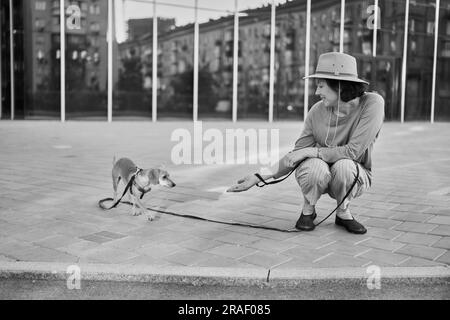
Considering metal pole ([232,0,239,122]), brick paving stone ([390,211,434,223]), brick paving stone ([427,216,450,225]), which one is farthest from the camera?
metal pole ([232,0,239,122])

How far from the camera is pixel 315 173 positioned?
4.33 meters

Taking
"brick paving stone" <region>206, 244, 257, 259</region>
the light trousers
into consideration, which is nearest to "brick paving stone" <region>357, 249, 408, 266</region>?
the light trousers

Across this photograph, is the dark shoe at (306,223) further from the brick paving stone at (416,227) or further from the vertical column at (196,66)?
the vertical column at (196,66)

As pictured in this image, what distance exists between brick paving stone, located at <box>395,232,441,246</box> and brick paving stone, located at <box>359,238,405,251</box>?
13cm

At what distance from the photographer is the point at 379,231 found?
14.9 feet

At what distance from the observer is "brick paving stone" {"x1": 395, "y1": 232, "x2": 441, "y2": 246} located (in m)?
4.18

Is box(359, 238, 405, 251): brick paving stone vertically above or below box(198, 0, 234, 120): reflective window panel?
→ below

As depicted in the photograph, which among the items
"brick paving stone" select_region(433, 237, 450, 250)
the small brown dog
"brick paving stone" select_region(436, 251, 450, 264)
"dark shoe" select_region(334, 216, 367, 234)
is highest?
the small brown dog

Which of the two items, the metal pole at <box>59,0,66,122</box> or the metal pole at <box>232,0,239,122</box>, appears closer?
the metal pole at <box>59,0,66,122</box>

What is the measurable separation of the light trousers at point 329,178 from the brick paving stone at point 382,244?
17.1 inches

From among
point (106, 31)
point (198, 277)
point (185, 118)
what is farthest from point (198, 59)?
point (198, 277)

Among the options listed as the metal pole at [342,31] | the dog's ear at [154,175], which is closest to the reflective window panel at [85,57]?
the metal pole at [342,31]

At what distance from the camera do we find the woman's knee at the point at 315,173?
170 inches

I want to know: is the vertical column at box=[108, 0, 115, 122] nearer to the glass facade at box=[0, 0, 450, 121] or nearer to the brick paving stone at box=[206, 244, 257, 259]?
the glass facade at box=[0, 0, 450, 121]
